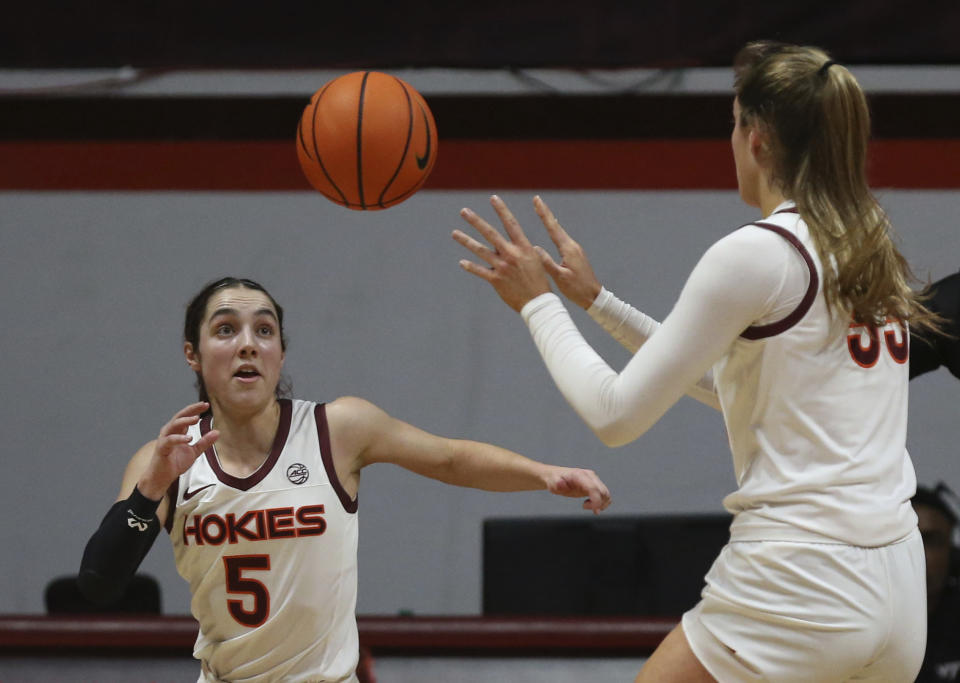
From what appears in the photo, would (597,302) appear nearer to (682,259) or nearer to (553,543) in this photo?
(553,543)

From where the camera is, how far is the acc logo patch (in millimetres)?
2721

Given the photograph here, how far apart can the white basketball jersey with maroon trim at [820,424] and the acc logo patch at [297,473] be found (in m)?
1.29

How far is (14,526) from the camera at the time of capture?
572 cm

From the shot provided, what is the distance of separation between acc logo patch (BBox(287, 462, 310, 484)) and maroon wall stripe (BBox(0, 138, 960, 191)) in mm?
2682

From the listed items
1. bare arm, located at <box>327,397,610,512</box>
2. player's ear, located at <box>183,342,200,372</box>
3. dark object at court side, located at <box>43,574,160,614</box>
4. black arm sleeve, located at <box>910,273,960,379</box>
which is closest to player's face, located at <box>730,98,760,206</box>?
bare arm, located at <box>327,397,610,512</box>

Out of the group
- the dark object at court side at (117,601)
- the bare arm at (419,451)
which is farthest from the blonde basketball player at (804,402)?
the dark object at court side at (117,601)

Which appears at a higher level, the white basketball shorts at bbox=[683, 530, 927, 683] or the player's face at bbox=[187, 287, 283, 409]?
the player's face at bbox=[187, 287, 283, 409]

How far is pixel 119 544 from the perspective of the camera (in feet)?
7.92

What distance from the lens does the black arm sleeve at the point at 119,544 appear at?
2.41 m

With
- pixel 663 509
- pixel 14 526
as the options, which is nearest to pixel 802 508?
pixel 663 509

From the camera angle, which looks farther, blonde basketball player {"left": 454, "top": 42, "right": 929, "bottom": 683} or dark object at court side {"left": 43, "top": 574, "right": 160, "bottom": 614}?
dark object at court side {"left": 43, "top": 574, "right": 160, "bottom": 614}

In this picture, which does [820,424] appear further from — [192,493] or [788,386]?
[192,493]

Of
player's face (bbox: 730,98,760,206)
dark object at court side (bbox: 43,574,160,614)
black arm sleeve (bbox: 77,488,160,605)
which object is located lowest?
dark object at court side (bbox: 43,574,160,614)

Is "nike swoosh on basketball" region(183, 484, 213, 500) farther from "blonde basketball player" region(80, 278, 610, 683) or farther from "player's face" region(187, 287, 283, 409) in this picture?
"player's face" region(187, 287, 283, 409)
